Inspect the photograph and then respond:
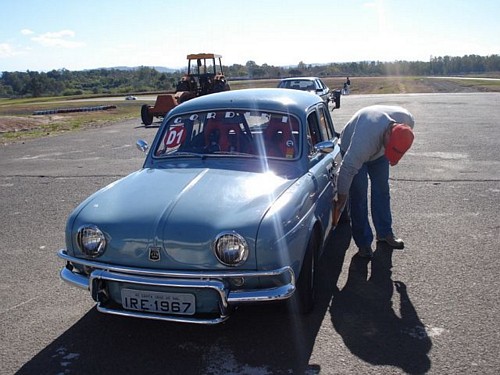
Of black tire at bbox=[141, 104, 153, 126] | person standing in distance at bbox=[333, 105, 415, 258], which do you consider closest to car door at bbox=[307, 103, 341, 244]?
person standing in distance at bbox=[333, 105, 415, 258]

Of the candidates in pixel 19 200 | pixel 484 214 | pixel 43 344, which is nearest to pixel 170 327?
pixel 43 344

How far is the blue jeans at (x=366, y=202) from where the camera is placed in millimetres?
5062

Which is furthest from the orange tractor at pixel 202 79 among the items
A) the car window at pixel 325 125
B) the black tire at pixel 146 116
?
the car window at pixel 325 125

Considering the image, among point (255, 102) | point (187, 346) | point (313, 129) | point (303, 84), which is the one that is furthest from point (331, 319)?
point (303, 84)

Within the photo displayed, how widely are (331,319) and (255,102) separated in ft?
6.95

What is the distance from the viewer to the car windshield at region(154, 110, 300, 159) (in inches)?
183

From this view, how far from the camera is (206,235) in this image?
131 inches

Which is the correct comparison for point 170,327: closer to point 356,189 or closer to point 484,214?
point 356,189

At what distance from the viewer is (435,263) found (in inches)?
193

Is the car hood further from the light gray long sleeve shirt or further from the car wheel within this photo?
the light gray long sleeve shirt

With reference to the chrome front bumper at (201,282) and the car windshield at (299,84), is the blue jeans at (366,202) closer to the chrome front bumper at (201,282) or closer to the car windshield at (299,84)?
the chrome front bumper at (201,282)

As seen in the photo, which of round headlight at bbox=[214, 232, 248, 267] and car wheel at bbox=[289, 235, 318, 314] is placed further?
car wheel at bbox=[289, 235, 318, 314]

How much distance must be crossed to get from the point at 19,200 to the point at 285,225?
6.02m

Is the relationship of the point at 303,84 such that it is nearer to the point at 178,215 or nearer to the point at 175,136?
the point at 175,136
